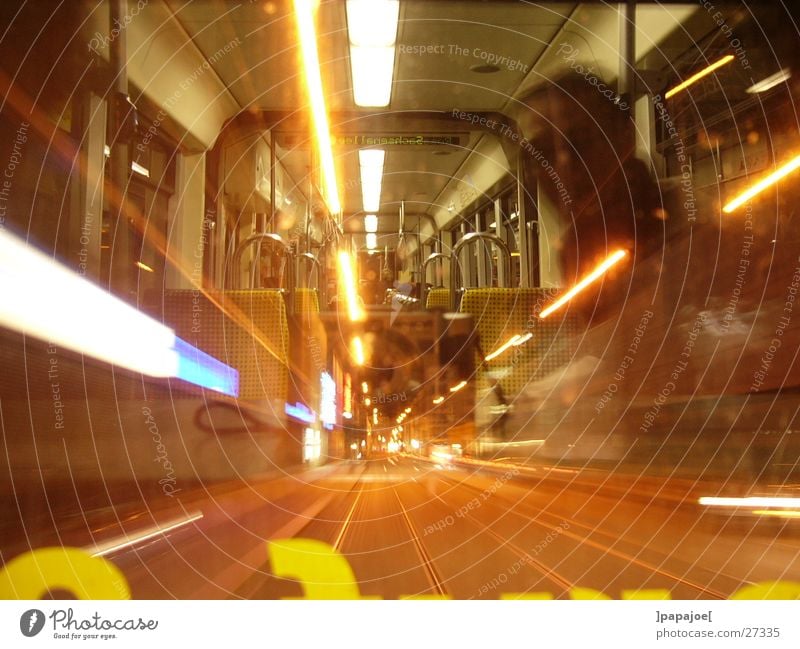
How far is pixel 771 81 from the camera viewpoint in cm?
192

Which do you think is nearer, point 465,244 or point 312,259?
point 465,244

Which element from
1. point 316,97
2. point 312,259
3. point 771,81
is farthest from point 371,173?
point 771,81

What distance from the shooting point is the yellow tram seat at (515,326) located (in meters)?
2.74

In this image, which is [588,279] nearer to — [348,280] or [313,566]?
[348,280]

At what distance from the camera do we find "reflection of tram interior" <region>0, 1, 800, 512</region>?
1.52 meters

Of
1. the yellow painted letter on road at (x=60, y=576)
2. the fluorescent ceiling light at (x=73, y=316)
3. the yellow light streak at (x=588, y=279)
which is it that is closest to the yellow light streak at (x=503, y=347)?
the yellow light streak at (x=588, y=279)

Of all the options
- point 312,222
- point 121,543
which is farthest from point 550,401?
point 121,543

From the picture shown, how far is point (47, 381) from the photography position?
1371 millimetres

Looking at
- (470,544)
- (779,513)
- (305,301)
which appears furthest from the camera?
(305,301)

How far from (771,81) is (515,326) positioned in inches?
46.4

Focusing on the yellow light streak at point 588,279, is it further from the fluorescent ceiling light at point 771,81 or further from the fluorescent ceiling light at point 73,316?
the fluorescent ceiling light at point 73,316

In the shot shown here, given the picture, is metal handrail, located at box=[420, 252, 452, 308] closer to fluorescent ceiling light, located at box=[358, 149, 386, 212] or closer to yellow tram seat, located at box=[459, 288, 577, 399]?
fluorescent ceiling light, located at box=[358, 149, 386, 212]

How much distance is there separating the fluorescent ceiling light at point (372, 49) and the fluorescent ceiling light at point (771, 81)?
2.96 ft

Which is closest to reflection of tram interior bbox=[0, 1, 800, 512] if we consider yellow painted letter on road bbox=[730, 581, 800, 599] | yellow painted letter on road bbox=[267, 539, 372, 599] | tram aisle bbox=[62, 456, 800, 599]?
tram aisle bbox=[62, 456, 800, 599]
